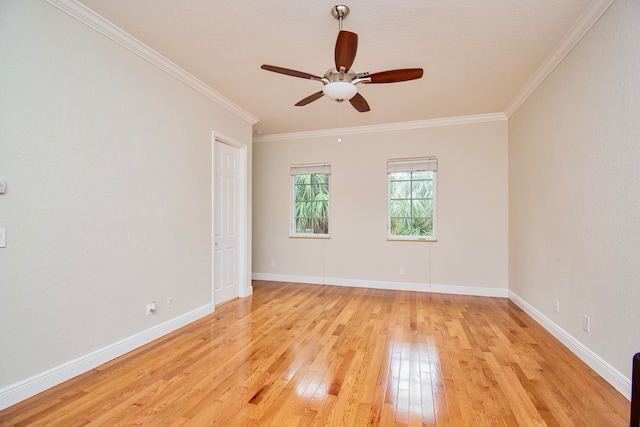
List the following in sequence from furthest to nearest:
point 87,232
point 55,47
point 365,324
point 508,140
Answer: point 508,140
point 365,324
point 87,232
point 55,47

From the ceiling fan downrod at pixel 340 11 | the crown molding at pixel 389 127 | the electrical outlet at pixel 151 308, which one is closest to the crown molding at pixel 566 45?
the crown molding at pixel 389 127

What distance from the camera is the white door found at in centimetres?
414

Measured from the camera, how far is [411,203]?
5203 mm

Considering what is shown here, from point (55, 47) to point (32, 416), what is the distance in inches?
97.9

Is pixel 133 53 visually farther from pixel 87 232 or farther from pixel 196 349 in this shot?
pixel 196 349

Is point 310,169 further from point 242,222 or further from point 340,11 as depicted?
point 340,11

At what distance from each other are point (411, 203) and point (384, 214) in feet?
1.63

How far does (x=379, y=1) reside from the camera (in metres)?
2.24

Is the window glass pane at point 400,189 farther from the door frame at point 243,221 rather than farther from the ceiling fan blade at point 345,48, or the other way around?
the ceiling fan blade at point 345,48

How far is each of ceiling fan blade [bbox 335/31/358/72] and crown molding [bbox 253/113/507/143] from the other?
121 inches

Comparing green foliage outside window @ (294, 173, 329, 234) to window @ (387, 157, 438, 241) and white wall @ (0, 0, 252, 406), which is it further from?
white wall @ (0, 0, 252, 406)


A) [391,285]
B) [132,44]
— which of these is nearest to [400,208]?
[391,285]

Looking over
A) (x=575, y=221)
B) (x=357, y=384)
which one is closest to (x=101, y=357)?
(x=357, y=384)

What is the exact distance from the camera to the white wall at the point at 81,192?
6.51 ft
